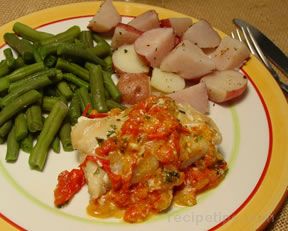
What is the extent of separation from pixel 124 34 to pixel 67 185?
1.36 meters

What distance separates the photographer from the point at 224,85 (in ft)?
11.6

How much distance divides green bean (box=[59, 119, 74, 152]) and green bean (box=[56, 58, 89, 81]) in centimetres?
44

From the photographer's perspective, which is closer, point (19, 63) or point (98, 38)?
point (19, 63)

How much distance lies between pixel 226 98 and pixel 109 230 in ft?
4.38

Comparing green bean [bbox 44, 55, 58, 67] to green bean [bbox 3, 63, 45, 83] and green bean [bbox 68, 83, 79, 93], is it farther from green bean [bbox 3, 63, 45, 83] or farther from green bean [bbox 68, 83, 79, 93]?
green bean [bbox 68, 83, 79, 93]

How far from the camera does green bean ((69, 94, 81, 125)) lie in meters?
3.27

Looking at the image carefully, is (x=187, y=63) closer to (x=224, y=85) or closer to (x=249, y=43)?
(x=224, y=85)

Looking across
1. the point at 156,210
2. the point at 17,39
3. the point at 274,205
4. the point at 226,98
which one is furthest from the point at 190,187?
the point at 17,39

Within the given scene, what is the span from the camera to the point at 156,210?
2771 millimetres

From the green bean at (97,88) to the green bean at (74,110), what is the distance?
0.36 feet

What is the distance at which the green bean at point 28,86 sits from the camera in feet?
10.6

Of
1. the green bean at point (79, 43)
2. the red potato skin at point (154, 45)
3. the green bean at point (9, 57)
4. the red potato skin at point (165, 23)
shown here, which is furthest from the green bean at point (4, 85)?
Answer: the red potato skin at point (165, 23)

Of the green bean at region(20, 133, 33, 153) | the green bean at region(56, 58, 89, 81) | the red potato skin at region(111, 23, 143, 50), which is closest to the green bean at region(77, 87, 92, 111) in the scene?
the green bean at region(56, 58, 89, 81)

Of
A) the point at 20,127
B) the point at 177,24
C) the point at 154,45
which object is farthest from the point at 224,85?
the point at 20,127
